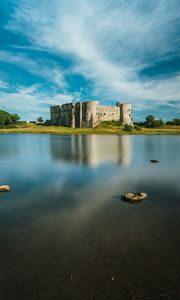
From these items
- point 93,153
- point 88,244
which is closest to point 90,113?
point 93,153

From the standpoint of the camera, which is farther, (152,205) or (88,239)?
(152,205)

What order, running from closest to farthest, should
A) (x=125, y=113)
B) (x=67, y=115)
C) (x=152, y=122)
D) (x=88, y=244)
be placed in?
1. (x=88, y=244)
2. (x=125, y=113)
3. (x=67, y=115)
4. (x=152, y=122)

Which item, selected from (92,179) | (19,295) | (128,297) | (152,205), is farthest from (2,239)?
(92,179)

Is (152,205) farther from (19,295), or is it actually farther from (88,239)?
(19,295)

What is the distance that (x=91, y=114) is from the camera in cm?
10281

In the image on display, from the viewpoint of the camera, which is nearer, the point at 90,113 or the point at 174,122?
the point at 90,113

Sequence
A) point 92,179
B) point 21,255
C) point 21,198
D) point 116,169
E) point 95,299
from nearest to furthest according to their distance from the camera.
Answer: point 95,299 < point 21,255 < point 21,198 < point 92,179 < point 116,169

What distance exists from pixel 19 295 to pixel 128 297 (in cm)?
212

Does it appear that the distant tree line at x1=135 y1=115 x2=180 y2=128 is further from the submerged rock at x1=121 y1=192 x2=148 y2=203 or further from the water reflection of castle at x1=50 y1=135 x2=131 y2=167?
the submerged rock at x1=121 y1=192 x2=148 y2=203

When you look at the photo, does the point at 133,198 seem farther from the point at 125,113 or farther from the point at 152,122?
the point at 152,122

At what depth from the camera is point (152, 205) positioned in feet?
31.8

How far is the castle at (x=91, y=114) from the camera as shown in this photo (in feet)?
339

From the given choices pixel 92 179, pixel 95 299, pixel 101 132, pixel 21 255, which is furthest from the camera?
pixel 101 132

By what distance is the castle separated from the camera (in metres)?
103
